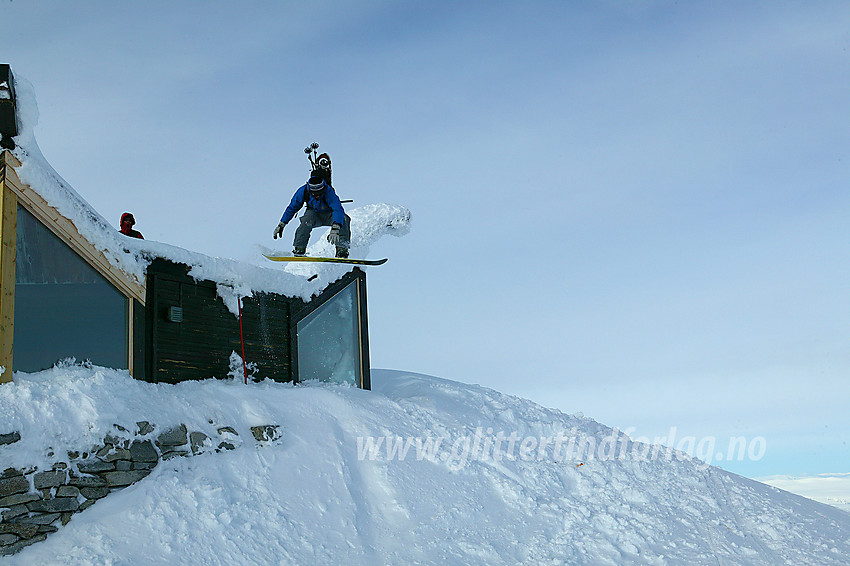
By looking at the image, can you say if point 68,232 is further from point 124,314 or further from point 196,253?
point 196,253

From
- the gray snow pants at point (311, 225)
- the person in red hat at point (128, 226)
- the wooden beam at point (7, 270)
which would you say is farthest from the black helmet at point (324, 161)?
the wooden beam at point (7, 270)

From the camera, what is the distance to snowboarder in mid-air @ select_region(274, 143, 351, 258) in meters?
11.5

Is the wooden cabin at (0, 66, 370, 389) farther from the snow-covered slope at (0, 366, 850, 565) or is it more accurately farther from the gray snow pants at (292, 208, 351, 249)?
the gray snow pants at (292, 208, 351, 249)

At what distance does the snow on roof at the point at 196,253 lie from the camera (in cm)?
793

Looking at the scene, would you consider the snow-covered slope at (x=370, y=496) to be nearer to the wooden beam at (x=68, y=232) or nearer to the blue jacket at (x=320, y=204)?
the wooden beam at (x=68, y=232)

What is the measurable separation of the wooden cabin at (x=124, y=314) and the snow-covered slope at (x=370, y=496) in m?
0.38

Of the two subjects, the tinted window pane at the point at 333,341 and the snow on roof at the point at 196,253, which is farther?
the tinted window pane at the point at 333,341

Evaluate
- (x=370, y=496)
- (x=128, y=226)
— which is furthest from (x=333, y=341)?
(x=370, y=496)

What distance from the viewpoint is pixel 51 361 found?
7793 millimetres

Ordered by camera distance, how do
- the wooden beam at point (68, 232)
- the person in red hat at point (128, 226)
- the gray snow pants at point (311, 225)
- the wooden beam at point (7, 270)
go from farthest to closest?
the gray snow pants at point (311, 225) → the person in red hat at point (128, 226) → the wooden beam at point (68, 232) → the wooden beam at point (7, 270)

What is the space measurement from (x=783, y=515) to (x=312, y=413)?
675 centimetres

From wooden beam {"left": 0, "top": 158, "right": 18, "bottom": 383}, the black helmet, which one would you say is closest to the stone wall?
wooden beam {"left": 0, "top": 158, "right": 18, "bottom": 383}

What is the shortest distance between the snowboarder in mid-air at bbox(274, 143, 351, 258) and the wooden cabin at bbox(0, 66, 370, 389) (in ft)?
2.73

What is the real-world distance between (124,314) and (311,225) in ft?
12.3
